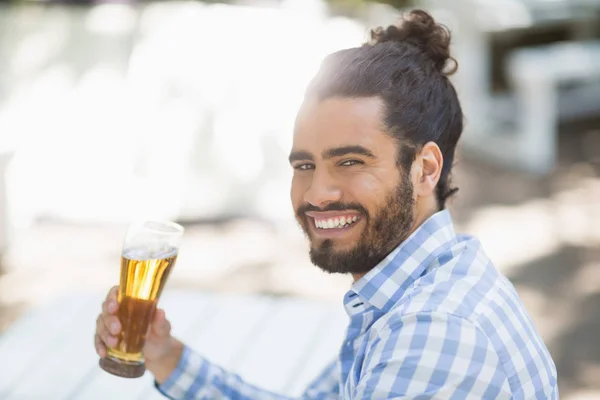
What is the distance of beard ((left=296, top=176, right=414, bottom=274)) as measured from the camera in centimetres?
157

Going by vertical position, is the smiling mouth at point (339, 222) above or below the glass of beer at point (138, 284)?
above

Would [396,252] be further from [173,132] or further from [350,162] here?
[173,132]

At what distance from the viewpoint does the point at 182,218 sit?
5188 mm

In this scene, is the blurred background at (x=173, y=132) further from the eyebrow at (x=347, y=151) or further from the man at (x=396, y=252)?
the eyebrow at (x=347, y=151)

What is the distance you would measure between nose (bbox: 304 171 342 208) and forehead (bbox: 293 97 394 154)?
0.05 meters

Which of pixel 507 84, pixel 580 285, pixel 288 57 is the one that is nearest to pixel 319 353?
pixel 580 285

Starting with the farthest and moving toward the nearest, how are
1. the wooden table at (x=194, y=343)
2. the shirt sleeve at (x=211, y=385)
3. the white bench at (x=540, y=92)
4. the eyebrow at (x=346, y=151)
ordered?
the white bench at (x=540, y=92) < the wooden table at (x=194, y=343) < the shirt sleeve at (x=211, y=385) < the eyebrow at (x=346, y=151)

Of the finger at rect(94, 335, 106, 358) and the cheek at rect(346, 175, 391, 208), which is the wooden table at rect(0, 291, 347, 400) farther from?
the cheek at rect(346, 175, 391, 208)

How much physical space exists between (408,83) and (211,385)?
0.74m

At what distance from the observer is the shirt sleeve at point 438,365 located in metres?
1.31

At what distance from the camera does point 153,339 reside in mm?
1824

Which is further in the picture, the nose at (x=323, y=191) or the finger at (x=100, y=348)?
the finger at (x=100, y=348)

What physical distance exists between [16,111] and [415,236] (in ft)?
13.1

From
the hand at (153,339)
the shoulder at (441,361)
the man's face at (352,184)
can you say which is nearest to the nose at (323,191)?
the man's face at (352,184)
